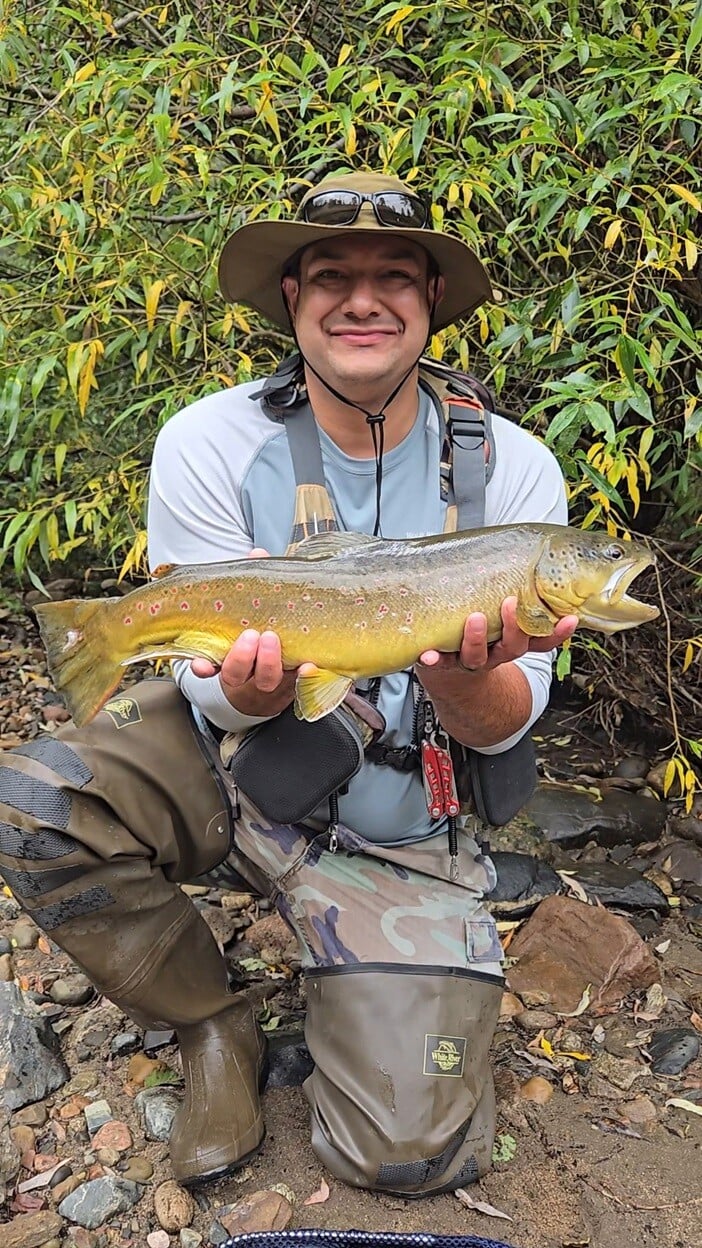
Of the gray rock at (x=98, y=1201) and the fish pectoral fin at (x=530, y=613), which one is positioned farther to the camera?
the gray rock at (x=98, y=1201)

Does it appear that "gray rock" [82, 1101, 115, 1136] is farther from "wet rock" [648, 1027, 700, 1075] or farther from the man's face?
the man's face

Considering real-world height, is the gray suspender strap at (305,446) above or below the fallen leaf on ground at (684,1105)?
above

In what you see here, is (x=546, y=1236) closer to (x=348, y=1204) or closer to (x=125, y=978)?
(x=348, y=1204)

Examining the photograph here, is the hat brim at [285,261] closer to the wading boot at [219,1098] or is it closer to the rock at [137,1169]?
the wading boot at [219,1098]

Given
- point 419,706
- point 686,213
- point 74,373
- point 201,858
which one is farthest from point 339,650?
point 686,213

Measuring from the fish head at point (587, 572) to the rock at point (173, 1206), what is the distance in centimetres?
172

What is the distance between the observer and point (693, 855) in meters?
4.32

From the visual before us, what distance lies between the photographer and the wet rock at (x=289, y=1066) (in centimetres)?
308

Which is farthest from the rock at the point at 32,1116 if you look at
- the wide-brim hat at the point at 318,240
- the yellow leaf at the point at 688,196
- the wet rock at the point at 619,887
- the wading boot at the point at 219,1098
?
the yellow leaf at the point at 688,196

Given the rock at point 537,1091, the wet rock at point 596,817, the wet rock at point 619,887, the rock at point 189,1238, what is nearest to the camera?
the rock at point 189,1238

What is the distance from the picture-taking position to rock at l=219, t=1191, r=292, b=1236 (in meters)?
2.57

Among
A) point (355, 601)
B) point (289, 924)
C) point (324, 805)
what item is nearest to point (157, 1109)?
point (289, 924)

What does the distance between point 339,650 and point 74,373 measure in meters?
1.95

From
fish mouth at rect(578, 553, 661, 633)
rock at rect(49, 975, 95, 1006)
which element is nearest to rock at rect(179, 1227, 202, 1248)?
rock at rect(49, 975, 95, 1006)
